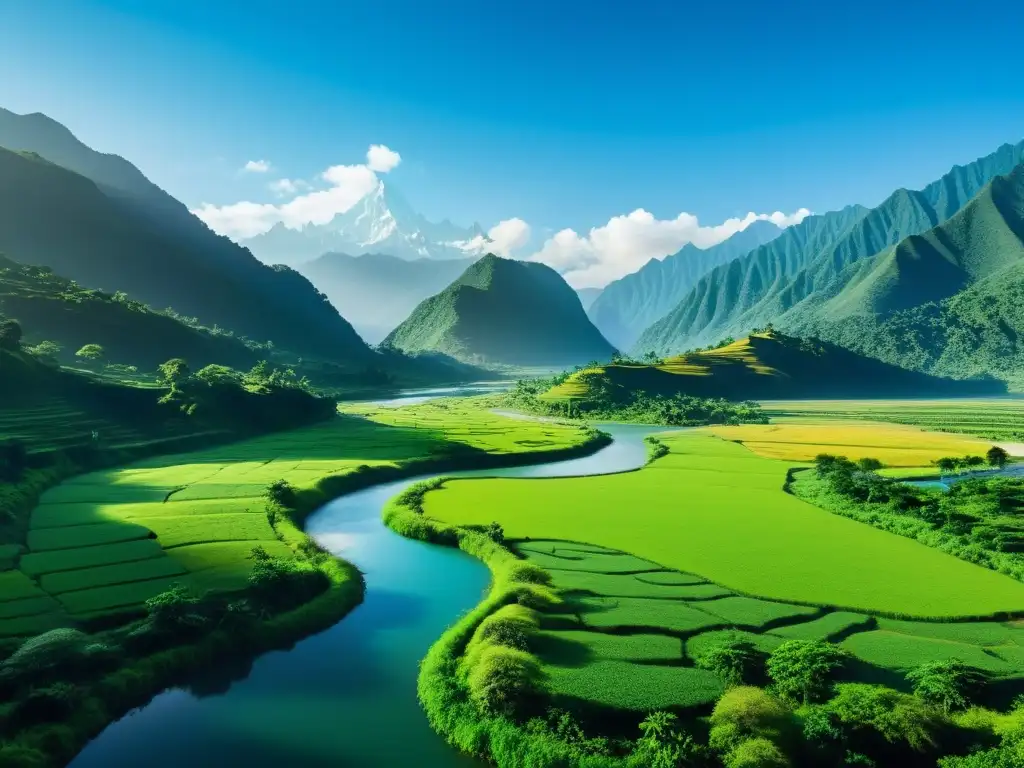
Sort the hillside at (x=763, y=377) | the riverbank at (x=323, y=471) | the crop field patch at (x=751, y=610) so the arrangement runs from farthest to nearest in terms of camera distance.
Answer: the hillside at (x=763, y=377)
the crop field patch at (x=751, y=610)
the riverbank at (x=323, y=471)

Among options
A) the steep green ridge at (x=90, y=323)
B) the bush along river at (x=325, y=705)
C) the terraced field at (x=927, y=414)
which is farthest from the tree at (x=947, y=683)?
the steep green ridge at (x=90, y=323)

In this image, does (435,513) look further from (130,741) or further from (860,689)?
(860,689)

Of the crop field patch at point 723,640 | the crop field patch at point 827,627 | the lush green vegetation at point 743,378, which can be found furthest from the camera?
the lush green vegetation at point 743,378

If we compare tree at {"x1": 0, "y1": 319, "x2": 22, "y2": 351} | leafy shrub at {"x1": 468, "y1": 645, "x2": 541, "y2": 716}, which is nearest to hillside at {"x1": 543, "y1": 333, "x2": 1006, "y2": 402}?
tree at {"x1": 0, "y1": 319, "x2": 22, "y2": 351}

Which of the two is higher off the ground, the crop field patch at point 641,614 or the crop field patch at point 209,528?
the crop field patch at point 209,528

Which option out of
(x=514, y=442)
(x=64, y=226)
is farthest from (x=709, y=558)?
(x=64, y=226)

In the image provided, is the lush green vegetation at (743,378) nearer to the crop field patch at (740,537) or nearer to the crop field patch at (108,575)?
the crop field patch at (740,537)

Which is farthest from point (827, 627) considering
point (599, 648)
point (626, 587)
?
point (599, 648)

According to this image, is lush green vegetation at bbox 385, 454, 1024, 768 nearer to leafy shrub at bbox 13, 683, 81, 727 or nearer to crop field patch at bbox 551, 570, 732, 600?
crop field patch at bbox 551, 570, 732, 600
